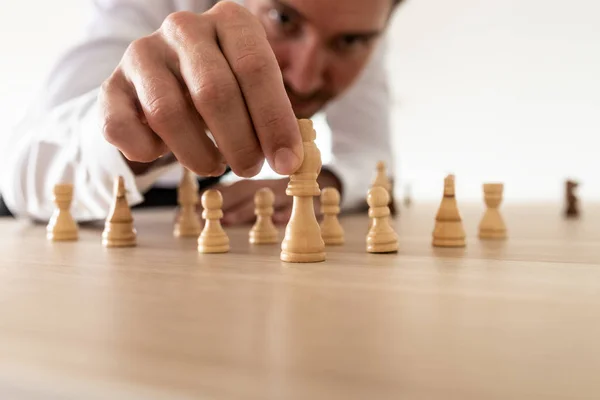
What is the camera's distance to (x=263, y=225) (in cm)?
Answer: 92

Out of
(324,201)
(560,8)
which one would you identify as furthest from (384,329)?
(560,8)

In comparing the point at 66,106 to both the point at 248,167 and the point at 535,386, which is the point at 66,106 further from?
the point at 535,386

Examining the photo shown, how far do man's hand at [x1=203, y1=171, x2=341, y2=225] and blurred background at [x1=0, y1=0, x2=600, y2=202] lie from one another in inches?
97.0

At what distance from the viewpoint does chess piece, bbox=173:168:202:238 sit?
1.04 metres

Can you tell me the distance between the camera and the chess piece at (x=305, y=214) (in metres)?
0.68

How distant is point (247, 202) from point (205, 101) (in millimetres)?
609

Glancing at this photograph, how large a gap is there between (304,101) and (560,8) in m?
2.79

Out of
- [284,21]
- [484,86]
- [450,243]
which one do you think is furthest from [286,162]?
[484,86]

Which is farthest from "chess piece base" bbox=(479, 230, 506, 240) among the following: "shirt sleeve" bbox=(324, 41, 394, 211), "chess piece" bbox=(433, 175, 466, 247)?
"shirt sleeve" bbox=(324, 41, 394, 211)

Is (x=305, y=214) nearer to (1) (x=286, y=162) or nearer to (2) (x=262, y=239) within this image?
(1) (x=286, y=162)

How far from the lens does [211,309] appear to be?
415 millimetres

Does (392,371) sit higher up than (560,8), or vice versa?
(560,8)

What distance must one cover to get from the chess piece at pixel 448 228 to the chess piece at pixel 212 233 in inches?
12.9

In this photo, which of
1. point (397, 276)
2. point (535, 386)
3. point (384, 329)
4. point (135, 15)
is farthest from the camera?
point (135, 15)
